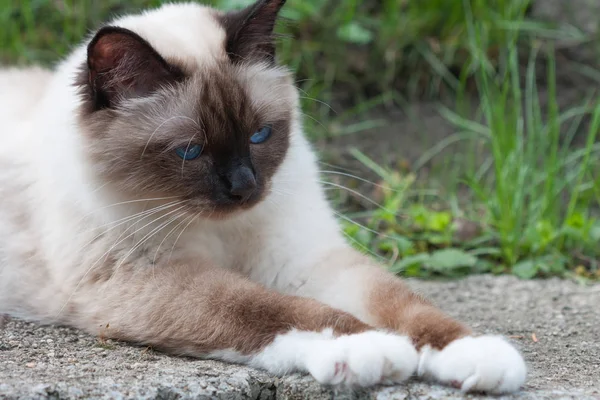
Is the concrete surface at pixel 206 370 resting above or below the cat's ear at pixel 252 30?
below

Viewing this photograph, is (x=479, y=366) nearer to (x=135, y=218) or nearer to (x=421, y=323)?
(x=421, y=323)

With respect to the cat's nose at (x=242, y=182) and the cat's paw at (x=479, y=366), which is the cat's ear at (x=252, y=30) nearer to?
the cat's nose at (x=242, y=182)

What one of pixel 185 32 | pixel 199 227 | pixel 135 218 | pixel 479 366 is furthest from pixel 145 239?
pixel 479 366

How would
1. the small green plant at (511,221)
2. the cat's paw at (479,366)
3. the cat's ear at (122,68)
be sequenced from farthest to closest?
the small green plant at (511,221)
the cat's ear at (122,68)
the cat's paw at (479,366)

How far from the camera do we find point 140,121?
222 cm

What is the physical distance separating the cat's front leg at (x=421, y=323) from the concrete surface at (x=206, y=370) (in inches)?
2.1

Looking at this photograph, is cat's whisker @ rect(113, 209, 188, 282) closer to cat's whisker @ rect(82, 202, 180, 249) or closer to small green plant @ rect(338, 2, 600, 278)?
cat's whisker @ rect(82, 202, 180, 249)

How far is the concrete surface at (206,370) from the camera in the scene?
1.82 metres

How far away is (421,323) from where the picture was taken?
6.59 ft

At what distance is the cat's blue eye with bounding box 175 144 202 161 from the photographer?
2146mm

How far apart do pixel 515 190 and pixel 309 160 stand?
1.33 m

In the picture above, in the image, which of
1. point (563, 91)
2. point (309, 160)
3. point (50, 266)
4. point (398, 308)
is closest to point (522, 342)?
point (398, 308)

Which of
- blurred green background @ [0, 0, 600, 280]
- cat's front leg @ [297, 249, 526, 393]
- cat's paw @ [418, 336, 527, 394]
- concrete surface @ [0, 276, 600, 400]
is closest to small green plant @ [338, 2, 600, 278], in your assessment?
blurred green background @ [0, 0, 600, 280]

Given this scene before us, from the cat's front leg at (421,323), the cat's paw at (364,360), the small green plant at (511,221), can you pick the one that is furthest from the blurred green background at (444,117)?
the cat's paw at (364,360)
